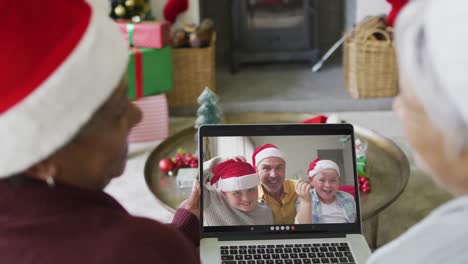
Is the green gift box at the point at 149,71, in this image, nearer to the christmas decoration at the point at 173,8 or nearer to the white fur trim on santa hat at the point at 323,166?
the christmas decoration at the point at 173,8

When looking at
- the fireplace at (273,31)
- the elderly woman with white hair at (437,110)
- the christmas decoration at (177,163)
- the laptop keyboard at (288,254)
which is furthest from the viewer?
the fireplace at (273,31)

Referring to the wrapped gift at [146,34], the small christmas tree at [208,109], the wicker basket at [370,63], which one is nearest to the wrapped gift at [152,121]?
the wrapped gift at [146,34]

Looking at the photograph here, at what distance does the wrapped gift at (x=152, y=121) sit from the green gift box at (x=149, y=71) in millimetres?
41

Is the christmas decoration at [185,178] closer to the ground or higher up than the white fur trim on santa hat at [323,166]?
closer to the ground

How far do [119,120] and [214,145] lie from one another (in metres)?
0.56

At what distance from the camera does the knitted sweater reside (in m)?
1.33

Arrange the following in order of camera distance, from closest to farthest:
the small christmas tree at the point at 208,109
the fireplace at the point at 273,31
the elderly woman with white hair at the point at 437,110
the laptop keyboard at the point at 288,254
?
the elderly woman with white hair at the point at 437,110 → the laptop keyboard at the point at 288,254 → the small christmas tree at the point at 208,109 → the fireplace at the point at 273,31

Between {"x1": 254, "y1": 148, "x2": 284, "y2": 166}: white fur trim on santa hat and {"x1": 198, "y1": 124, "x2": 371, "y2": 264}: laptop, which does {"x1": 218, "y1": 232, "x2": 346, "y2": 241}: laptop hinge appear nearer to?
{"x1": 198, "y1": 124, "x2": 371, "y2": 264}: laptop

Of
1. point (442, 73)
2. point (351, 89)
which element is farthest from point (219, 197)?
point (351, 89)

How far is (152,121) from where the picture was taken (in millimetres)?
2986

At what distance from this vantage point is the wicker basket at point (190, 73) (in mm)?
3191

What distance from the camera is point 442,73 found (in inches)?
24.7

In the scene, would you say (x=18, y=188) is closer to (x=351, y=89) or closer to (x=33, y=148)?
(x=33, y=148)

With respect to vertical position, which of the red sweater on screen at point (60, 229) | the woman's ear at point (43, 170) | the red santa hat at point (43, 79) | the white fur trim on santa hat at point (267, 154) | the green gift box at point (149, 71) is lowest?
the green gift box at point (149, 71)
